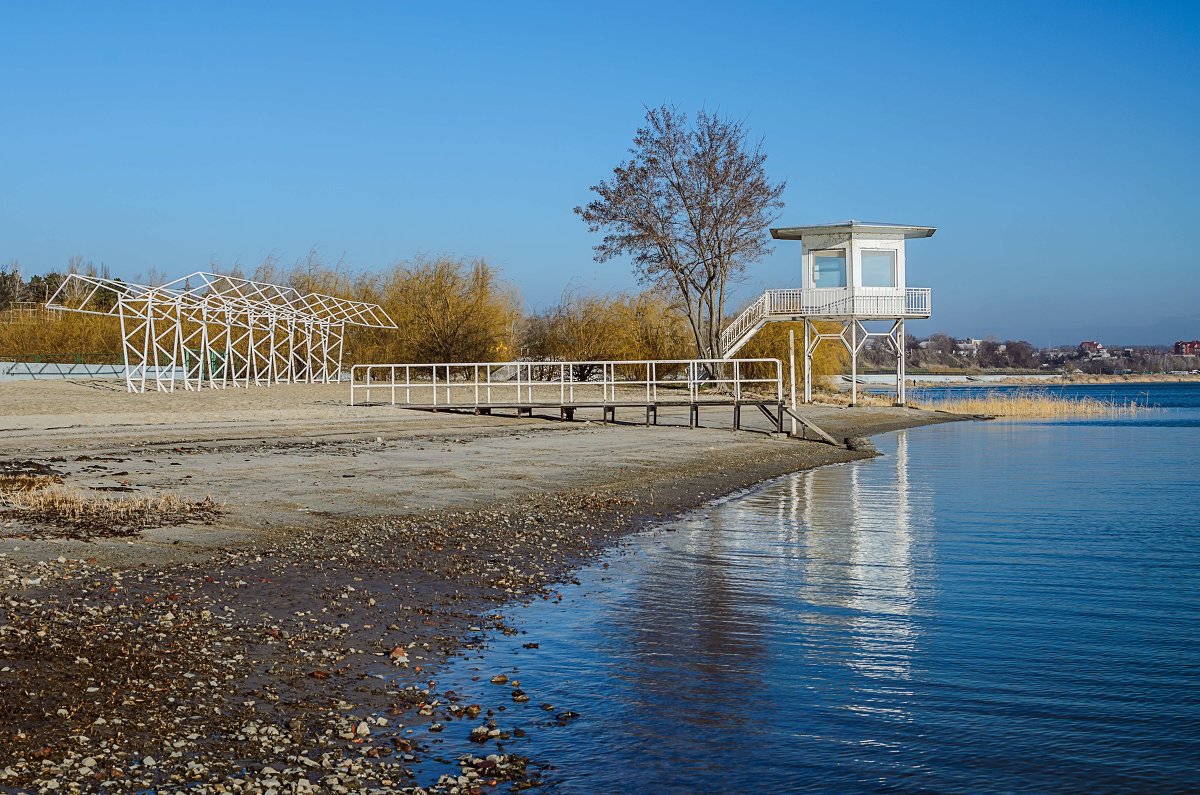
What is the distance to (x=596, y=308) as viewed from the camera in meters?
54.6

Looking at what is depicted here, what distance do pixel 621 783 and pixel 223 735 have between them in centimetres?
198

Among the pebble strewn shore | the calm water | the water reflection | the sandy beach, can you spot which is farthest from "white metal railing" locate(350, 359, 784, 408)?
the pebble strewn shore

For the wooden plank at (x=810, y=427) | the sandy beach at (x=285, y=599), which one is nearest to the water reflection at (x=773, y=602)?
the sandy beach at (x=285, y=599)

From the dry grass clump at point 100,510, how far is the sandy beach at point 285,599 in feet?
0.80

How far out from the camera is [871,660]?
824 cm

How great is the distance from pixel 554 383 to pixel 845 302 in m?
14.8

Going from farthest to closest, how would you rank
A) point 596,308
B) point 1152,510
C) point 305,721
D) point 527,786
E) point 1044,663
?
1. point 596,308
2. point 1152,510
3. point 1044,663
4. point 305,721
5. point 527,786

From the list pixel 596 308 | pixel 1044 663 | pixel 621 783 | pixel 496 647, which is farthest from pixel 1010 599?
pixel 596 308

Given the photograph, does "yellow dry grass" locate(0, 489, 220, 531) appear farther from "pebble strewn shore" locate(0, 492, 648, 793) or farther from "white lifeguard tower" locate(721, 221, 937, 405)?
"white lifeguard tower" locate(721, 221, 937, 405)

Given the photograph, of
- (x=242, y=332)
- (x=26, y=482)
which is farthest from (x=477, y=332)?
(x=26, y=482)

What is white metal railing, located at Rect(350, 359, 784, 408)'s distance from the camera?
32156 mm

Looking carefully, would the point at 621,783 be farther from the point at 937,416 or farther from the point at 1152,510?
the point at 937,416

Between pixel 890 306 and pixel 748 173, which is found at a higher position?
pixel 748 173

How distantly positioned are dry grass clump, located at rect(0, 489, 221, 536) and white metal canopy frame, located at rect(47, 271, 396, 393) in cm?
2811
